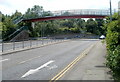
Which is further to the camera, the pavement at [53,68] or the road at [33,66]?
the road at [33,66]

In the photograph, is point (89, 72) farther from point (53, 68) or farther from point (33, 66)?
point (33, 66)

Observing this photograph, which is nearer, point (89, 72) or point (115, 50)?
point (115, 50)

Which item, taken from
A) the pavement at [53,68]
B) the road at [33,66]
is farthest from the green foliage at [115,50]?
the road at [33,66]

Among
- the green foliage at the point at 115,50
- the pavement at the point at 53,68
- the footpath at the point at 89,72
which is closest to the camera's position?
the green foliage at the point at 115,50

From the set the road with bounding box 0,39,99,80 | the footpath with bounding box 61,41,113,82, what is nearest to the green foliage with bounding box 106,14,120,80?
the footpath with bounding box 61,41,113,82

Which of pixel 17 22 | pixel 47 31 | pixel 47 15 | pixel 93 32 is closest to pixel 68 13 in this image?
pixel 47 15

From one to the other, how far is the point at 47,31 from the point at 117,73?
113179 millimetres

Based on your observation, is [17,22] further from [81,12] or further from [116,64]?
[116,64]

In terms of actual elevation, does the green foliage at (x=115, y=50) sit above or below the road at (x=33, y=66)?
above

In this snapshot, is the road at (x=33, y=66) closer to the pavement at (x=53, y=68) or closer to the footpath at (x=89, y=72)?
the pavement at (x=53, y=68)

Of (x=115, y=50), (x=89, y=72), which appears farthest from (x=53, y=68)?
(x=115, y=50)

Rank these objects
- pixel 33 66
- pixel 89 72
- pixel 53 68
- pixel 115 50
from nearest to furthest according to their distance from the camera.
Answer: pixel 115 50 → pixel 89 72 → pixel 53 68 → pixel 33 66

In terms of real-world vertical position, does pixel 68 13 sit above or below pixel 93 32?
above

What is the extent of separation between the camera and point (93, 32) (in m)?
132
